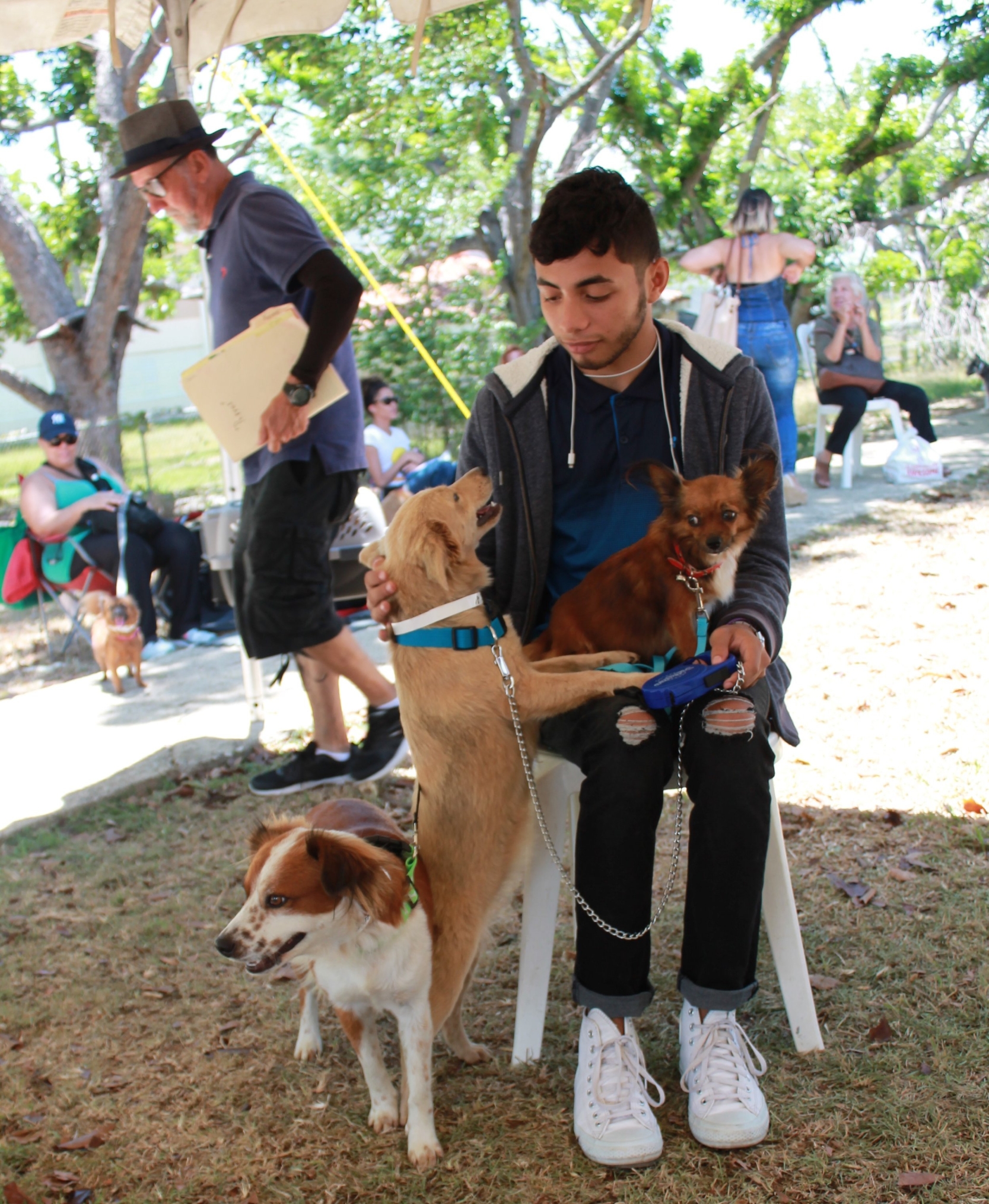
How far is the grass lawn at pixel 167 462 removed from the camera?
14.4m

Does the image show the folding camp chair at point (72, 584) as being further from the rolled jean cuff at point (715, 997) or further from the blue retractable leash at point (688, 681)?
the rolled jean cuff at point (715, 997)

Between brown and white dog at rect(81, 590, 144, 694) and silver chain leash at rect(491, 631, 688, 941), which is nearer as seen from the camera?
silver chain leash at rect(491, 631, 688, 941)

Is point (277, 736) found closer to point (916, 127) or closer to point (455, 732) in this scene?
point (455, 732)

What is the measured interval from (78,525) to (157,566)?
2.12ft

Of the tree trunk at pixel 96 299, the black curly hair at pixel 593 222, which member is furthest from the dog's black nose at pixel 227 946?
the tree trunk at pixel 96 299

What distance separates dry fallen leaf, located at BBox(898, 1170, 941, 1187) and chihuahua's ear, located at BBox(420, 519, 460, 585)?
4.74 ft

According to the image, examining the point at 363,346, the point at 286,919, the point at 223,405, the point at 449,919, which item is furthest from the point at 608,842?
the point at 363,346

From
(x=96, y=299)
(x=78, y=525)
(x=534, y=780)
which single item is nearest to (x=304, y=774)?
(x=534, y=780)

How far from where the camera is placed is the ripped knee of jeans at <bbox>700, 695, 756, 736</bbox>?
1944 mm

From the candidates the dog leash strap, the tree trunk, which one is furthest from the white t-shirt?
the dog leash strap

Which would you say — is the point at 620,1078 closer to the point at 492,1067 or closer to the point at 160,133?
the point at 492,1067

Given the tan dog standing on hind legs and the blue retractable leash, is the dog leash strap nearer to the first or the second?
the tan dog standing on hind legs

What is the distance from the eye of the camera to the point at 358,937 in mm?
1903

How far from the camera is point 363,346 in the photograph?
11.0m
